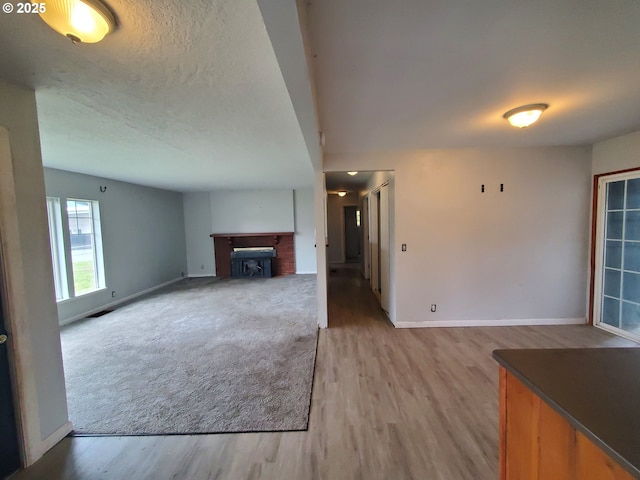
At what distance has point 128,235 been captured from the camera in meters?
5.17

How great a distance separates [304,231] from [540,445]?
21.4ft

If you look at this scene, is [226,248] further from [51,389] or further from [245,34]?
[245,34]

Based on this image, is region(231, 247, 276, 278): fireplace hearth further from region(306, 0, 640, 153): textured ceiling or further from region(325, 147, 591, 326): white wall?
region(306, 0, 640, 153): textured ceiling

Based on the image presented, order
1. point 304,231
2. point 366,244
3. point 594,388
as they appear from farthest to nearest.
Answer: point 304,231 → point 366,244 → point 594,388

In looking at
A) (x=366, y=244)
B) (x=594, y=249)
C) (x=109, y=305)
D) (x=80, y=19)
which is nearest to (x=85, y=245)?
(x=109, y=305)

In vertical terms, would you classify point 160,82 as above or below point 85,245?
above

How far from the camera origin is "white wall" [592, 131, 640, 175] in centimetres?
283

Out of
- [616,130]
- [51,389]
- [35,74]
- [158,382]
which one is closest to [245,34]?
[35,74]

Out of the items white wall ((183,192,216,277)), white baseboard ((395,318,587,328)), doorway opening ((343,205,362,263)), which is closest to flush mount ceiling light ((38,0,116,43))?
white baseboard ((395,318,587,328))

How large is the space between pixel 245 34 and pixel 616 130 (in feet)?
12.4

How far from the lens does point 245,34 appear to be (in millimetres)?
1213

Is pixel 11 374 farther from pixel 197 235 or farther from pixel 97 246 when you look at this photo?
Answer: pixel 197 235

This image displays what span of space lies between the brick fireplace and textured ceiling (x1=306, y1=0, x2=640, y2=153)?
4859 millimetres

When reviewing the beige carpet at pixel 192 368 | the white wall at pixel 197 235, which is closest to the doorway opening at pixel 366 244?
the beige carpet at pixel 192 368
